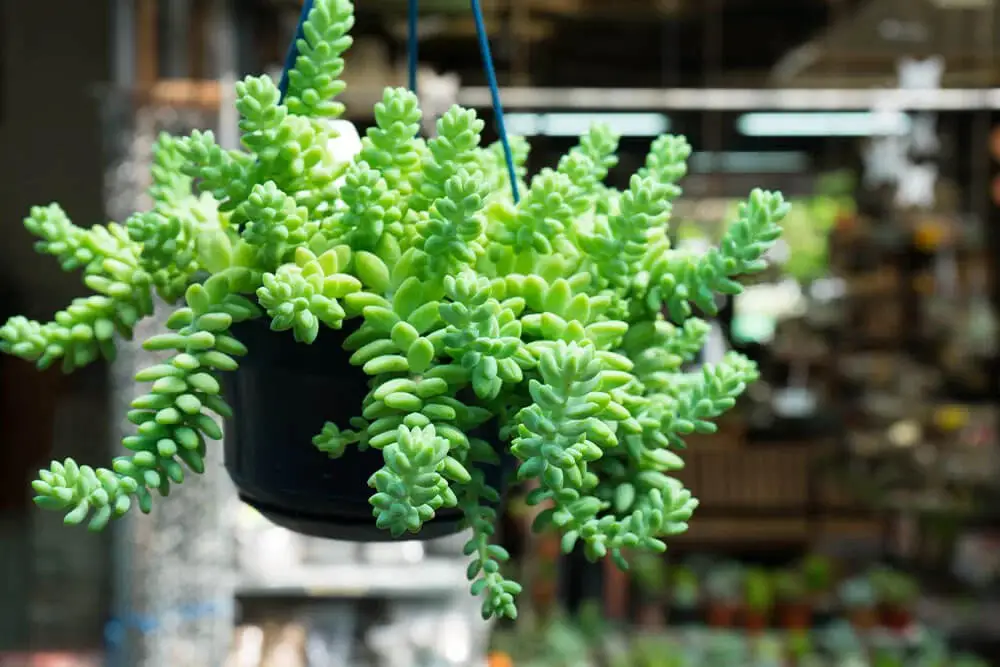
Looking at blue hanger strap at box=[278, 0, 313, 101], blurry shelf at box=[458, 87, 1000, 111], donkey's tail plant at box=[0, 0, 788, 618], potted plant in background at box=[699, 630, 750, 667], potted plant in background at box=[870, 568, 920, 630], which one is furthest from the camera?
potted plant in background at box=[870, 568, 920, 630]

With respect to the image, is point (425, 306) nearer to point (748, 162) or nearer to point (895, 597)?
point (748, 162)

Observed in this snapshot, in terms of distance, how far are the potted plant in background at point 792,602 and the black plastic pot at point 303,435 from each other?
7.91 ft

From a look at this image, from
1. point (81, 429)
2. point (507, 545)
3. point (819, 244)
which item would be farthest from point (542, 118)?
point (81, 429)

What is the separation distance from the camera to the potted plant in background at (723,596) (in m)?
2.86

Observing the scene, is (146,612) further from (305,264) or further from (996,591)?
(996,591)

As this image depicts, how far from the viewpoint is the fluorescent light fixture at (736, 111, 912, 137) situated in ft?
9.41

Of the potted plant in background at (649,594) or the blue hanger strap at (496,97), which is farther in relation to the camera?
the potted plant in background at (649,594)

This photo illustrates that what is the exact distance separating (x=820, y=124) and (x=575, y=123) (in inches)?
27.2

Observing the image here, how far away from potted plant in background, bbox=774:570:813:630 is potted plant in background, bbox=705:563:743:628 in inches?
4.1

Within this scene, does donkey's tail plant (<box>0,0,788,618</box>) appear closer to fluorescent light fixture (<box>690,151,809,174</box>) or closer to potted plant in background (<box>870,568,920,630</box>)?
fluorescent light fixture (<box>690,151,809,174</box>)

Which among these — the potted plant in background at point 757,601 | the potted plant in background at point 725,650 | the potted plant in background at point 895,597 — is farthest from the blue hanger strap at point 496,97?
the potted plant in background at point 895,597

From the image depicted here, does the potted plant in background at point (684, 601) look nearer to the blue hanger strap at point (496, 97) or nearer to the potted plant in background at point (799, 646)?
the potted plant in background at point (799, 646)

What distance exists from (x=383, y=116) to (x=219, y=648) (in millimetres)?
1679

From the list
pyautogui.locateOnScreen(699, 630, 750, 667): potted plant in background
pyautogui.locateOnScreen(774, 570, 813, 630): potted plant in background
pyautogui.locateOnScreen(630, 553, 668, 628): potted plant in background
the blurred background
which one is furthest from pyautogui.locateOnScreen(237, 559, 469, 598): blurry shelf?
pyautogui.locateOnScreen(774, 570, 813, 630): potted plant in background
